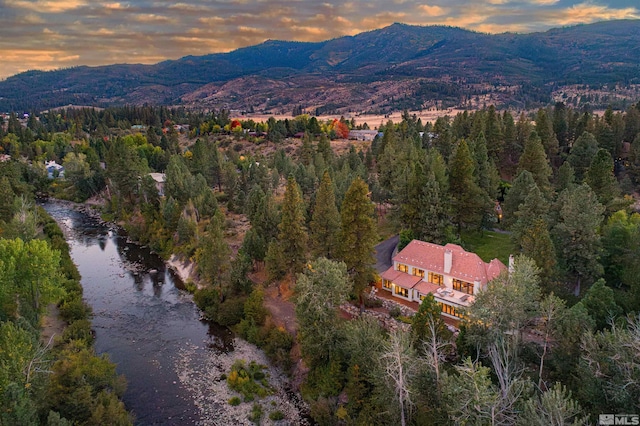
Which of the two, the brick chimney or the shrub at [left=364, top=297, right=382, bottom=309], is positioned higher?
the brick chimney

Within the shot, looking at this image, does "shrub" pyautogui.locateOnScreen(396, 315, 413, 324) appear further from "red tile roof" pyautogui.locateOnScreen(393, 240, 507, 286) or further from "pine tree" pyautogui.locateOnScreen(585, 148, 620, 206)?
"pine tree" pyautogui.locateOnScreen(585, 148, 620, 206)

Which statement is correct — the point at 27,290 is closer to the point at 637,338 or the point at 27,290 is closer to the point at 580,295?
the point at 637,338

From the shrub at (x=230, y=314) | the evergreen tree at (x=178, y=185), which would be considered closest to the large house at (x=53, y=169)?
the evergreen tree at (x=178, y=185)

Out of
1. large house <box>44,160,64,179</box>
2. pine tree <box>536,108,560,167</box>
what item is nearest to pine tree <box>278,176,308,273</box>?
pine tree <box>536,108,560,167</box>

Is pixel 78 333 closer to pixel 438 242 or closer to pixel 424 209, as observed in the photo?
pixel 424 209

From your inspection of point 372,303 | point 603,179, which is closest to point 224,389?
point 372,303


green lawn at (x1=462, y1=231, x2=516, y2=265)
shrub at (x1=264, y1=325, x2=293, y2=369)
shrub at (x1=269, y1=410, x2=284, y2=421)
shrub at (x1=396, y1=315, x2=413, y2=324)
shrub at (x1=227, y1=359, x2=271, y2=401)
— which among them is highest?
green lawn at (x1=462, y1=231, x2=516, y2=265)
